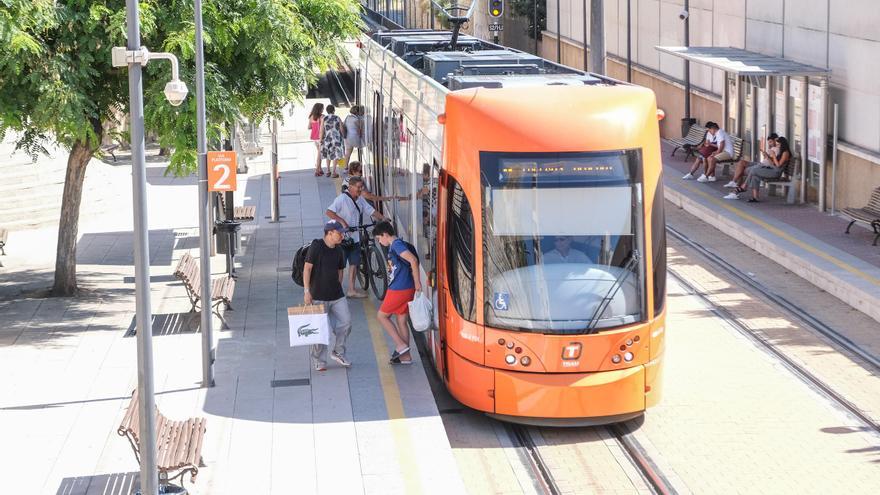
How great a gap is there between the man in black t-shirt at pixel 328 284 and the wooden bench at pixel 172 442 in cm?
301

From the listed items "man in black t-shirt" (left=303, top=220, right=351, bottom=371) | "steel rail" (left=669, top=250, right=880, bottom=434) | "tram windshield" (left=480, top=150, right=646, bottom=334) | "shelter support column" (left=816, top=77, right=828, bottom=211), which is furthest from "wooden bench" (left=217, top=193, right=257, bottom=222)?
"tram windshield" (left=480, top=150, right=646, bottom=334)

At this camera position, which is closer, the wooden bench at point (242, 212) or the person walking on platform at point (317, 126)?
the wooden bench at point (242, 212)

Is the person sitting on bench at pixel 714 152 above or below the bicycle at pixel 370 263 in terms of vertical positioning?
above

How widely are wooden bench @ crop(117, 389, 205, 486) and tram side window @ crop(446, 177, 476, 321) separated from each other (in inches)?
105

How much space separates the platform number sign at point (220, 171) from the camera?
14195 mm

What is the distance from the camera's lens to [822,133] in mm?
23359

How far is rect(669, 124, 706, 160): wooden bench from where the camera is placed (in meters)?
30.0

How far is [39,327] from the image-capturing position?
1722 cm

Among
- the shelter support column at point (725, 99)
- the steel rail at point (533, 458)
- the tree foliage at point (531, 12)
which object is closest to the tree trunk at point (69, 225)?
Answer: the steel rail at point (533, 458)

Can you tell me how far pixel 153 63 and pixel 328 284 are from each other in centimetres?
408

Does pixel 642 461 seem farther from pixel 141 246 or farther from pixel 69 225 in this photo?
pixel 69 225

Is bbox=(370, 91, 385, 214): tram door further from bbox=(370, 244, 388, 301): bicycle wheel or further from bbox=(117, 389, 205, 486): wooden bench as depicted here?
bbox=(117, 389, 205, 486): wooden bench

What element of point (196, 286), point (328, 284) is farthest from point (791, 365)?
point (196, 286)

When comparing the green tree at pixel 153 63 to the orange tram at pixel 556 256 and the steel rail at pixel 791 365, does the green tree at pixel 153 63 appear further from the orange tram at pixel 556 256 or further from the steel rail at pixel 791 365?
the steel rail at pixel 791 365
